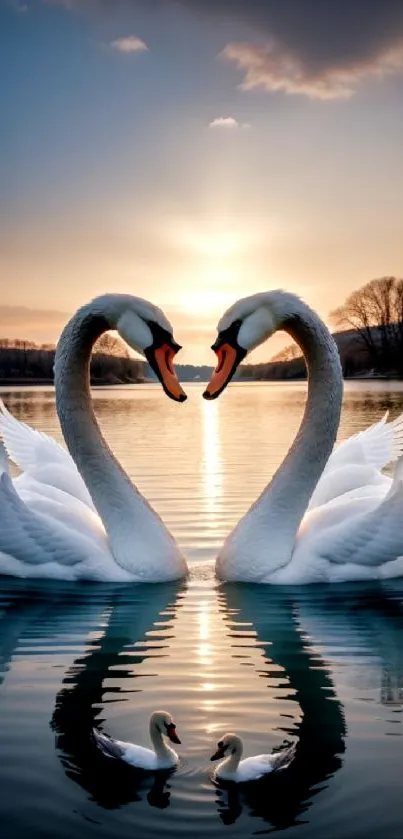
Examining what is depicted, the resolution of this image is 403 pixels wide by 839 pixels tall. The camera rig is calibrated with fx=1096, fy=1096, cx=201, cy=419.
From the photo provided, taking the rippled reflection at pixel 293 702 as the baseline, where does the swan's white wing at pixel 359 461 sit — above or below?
above

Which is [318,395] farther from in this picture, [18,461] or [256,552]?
[18,461]

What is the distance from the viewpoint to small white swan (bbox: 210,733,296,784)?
4707 millimetres

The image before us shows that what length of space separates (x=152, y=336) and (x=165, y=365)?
0.84 ft

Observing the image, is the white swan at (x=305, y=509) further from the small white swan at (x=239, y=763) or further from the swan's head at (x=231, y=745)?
the swan's head at (x=231, y=745)

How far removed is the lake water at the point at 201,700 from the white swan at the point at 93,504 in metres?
0.20

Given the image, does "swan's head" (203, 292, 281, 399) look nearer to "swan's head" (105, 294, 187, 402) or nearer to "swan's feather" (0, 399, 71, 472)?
"swan's head" (105, 294, 187, 402)

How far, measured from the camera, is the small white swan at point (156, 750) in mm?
4875

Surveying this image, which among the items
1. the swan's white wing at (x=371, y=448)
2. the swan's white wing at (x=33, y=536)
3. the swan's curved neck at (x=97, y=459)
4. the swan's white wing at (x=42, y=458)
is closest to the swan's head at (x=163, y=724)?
the swan's white wing at (x=33, y=536)

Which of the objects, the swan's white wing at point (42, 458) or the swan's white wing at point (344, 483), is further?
the swan's white wing at point (42, 458)

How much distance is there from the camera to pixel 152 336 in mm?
8234

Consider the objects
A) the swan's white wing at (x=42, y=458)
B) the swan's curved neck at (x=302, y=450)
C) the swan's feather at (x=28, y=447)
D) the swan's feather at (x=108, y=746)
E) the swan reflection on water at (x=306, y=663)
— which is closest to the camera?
the swan reflection on water at (x=306, y=663)

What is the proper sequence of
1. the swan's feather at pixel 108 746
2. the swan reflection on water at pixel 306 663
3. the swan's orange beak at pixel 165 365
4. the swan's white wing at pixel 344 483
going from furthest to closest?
the swan's white wing at pixel 344 483, the swan's orange beak at pixel 165 365, the swan's feather at pixel 108 746, the swan reflection on water at pixel 306 663

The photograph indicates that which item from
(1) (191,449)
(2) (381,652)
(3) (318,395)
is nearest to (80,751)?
(2) (381,652)

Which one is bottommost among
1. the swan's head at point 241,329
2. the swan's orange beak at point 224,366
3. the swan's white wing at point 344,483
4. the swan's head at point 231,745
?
the swan's head at point 231,745
